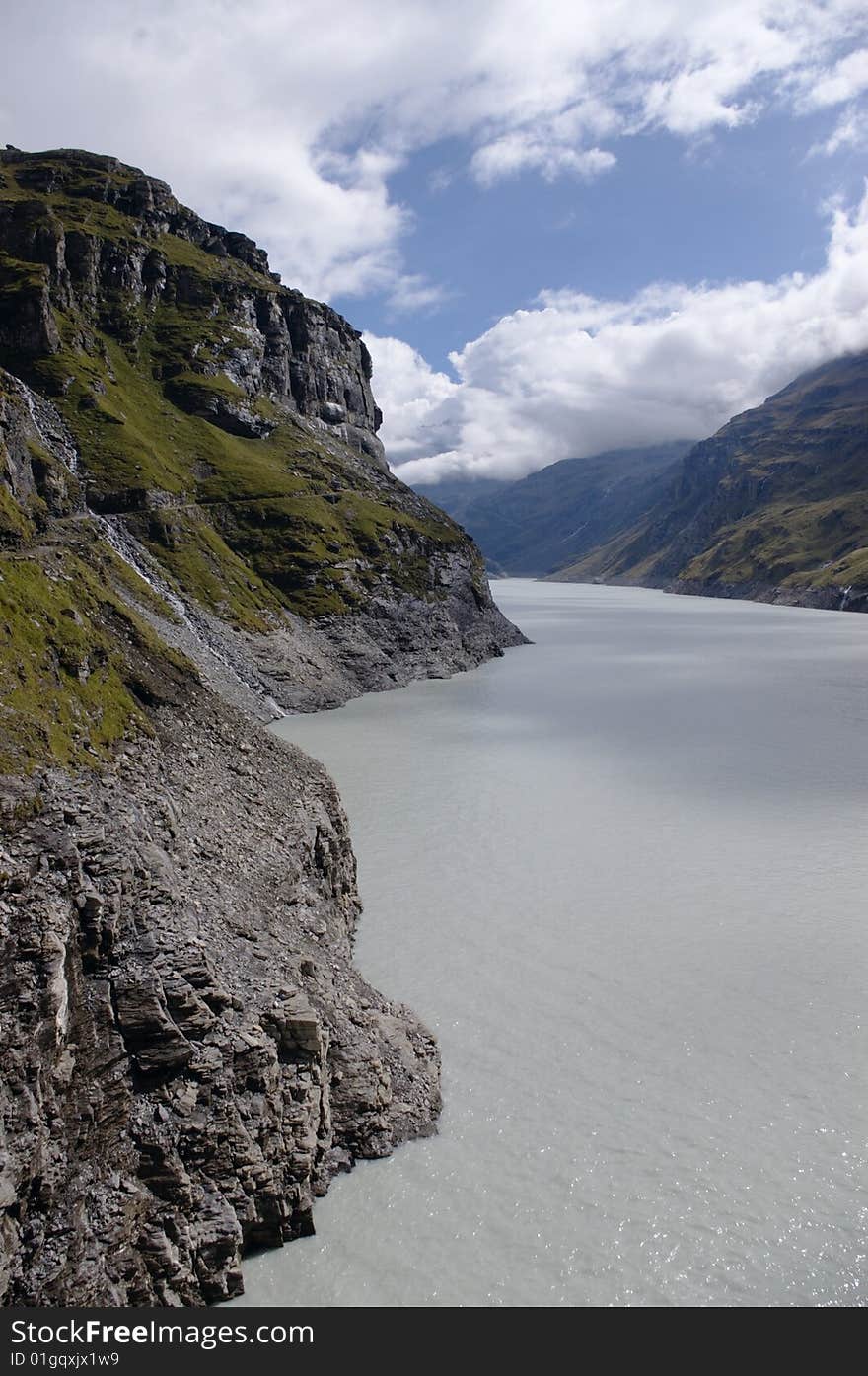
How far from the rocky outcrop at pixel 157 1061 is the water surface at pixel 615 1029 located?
1.15 m

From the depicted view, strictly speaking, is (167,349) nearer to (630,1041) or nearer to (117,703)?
(117,703)

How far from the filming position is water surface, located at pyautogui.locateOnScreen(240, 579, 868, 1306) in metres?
14.7

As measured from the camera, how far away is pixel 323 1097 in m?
16.7

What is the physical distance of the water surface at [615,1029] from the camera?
14742mm

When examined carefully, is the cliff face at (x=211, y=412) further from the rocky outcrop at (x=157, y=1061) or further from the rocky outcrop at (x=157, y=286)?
the rocky outcrop at (x=157, y=1061)

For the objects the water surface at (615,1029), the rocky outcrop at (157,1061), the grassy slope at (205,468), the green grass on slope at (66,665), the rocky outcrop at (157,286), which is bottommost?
the water surface at (615,1029)

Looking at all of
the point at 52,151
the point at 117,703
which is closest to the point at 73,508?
the point at 117,703

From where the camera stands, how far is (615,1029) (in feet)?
72.2

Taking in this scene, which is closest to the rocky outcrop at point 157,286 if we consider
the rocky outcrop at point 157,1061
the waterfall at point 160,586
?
the waterfall at point 160,586

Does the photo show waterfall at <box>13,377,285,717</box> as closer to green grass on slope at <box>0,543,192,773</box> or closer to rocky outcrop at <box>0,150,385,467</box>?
rocky outcrop at <box>0,150,385,467</box>

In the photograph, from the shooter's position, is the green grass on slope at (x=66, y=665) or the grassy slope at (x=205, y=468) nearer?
the green grass on slope at (x=66, y=665)

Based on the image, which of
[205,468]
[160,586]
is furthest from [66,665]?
[205,468]

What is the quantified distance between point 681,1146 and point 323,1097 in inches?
315

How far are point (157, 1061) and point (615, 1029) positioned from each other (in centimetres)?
1289
